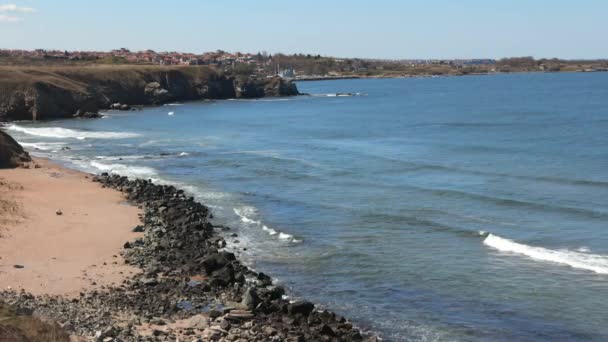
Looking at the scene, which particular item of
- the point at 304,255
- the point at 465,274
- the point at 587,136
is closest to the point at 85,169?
the point at 304,255

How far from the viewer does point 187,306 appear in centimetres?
1962

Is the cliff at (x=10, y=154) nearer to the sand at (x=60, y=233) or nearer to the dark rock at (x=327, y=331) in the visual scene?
the sand at (x=60, y=233)

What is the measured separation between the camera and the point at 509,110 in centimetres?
9538

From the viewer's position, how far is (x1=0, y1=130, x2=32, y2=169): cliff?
144 ft

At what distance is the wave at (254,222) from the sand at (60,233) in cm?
485

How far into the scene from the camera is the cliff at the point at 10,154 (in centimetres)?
4378

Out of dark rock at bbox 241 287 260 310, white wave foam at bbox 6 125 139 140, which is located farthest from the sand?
white wave foam at bbox 6 125 139 140

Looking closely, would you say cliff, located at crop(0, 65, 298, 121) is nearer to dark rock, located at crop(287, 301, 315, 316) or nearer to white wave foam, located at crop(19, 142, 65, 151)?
white wave foam, located at crop(19, 142, 65, 151)

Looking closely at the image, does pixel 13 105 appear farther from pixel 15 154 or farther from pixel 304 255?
pixel 304 255

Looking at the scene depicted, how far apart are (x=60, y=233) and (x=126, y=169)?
20.5m

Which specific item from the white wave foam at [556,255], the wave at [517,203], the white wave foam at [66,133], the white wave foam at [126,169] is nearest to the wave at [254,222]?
the white wave foam at [556,255]

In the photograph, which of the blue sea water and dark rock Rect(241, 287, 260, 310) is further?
the blue sea water

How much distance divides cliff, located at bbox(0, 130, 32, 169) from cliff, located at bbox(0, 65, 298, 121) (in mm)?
44937

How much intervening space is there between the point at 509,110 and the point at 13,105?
6511 centimetres
